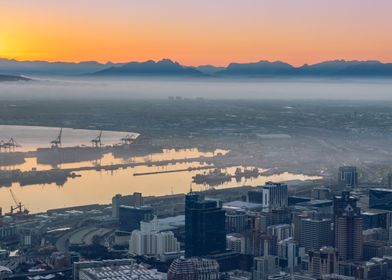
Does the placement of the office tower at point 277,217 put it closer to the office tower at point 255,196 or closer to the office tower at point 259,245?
the office tower at point 259,245

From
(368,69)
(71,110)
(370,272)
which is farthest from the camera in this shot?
(368,69)

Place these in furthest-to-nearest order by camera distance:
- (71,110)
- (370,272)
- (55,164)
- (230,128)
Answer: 1. (71,110)
2. (230,128)
3. (55,164)
4. (370,272)

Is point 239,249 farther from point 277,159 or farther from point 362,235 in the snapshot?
point 277,159

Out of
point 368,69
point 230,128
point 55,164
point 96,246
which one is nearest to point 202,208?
point 96,246

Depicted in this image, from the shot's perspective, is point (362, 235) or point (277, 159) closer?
point (362, 235)

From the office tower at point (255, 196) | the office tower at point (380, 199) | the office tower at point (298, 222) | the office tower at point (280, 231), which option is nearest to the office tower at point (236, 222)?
the office tower at point (280, 231)

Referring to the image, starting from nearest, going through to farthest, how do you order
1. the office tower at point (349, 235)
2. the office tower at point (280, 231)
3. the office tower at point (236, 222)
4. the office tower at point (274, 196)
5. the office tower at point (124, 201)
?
the office tower at point (349, 235) < the office tower at point (280, 231) < the office tower at point (236, 222) < the office tower at point (124, 201) < the office tower at point (274, 196)

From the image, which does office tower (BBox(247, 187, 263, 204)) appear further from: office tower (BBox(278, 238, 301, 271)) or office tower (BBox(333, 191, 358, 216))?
office tower (BBox(278, 238, 301, 271))
